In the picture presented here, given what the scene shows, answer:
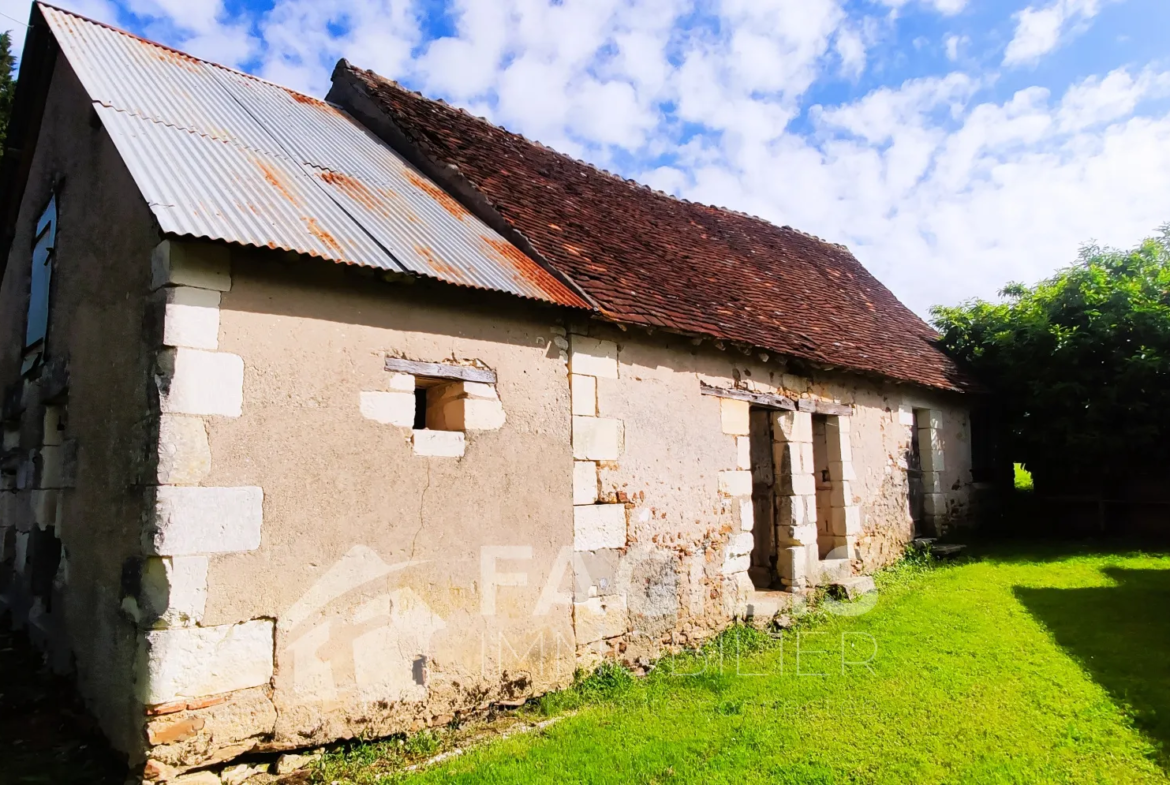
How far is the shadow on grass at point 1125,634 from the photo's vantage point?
4.96m

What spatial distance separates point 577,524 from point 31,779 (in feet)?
11.8

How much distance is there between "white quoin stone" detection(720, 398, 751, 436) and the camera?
704 cm

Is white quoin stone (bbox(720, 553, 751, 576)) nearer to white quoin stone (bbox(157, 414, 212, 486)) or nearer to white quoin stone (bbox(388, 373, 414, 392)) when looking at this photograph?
white quoin stone (bbox(388, 373, 414, 392))

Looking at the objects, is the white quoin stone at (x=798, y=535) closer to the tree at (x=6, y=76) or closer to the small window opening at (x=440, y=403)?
the small window opening at (x=440, y=403)

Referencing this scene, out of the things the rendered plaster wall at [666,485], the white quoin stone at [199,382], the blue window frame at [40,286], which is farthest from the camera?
the blue window frame at [40,286]

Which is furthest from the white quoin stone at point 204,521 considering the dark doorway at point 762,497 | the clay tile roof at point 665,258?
the dark doorway at point 762,497

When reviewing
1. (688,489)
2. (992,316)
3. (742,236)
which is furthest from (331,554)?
(992,316)

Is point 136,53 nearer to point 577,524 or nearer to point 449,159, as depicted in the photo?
point 449,159

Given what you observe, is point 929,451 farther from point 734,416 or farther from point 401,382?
point 401,382

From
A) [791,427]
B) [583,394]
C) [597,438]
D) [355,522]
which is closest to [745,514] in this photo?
[791,427]

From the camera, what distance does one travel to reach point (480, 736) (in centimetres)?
471

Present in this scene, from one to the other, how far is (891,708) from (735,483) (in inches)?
99.6

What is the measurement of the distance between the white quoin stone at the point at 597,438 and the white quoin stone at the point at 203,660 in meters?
2.54

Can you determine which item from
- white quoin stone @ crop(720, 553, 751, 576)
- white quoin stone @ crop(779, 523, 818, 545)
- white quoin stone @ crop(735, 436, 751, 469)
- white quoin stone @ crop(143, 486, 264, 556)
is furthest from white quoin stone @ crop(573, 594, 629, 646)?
white quoin stone @ crop(779, 523, 818, 545)
